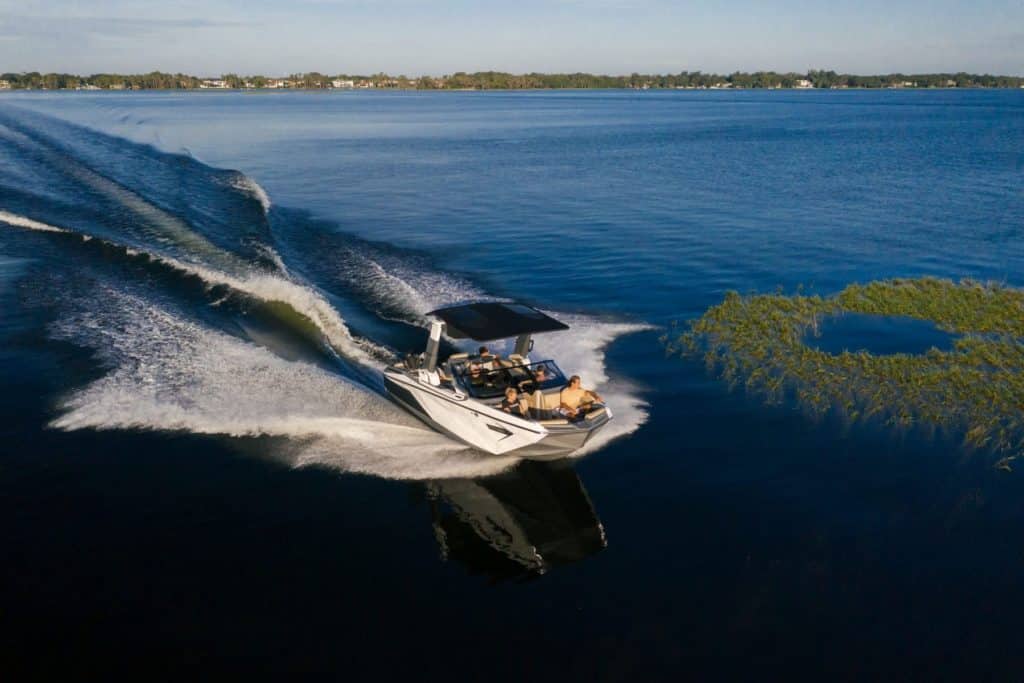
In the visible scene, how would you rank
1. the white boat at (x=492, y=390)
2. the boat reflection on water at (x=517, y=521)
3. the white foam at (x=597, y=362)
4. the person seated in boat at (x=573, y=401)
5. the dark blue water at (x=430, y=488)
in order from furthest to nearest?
1. the white foam at (x=597, y=362)
2. the person seated in boat at (x=573, y=401)
3. the white boat at (x=492, y=390)
4. the boat reflection on water at (x=517, y=521)
5. the dark blue water at (x=430, y=488)

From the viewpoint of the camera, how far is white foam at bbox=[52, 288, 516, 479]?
17.2 m

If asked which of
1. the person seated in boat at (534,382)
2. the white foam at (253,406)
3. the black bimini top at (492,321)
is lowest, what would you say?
the white foam at (253,406)

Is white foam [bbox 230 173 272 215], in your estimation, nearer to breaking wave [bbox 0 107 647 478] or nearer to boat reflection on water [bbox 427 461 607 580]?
breaking wave [bbox 0 107 647 478]

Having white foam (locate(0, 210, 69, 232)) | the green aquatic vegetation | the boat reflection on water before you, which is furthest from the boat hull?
white foam (locate(0, 210, 69, 232))

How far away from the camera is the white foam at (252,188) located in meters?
42.5

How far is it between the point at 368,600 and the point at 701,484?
7012 mm

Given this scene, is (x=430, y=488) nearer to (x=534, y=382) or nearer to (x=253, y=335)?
(x=534, y=382)

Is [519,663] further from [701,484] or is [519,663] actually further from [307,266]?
[307,266]

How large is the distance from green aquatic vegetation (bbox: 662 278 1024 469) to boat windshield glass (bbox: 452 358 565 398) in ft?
19.5

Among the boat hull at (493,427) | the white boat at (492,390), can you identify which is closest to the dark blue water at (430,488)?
the boat hull at (493,427)

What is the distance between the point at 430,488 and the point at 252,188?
35.2 metres

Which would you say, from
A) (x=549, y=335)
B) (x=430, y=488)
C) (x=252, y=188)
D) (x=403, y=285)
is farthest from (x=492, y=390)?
(x=252, y=188)

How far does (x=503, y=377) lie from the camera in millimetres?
17984

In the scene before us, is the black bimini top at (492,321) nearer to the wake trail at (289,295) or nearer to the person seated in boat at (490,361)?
the person seated in boat at (490,361)
